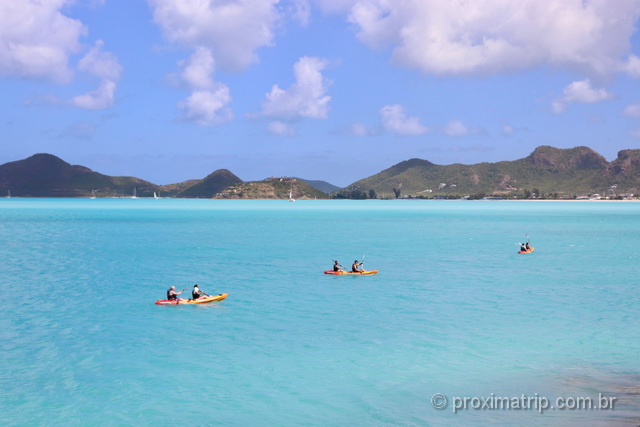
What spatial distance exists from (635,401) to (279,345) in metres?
16.5

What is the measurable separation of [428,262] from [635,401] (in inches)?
1717

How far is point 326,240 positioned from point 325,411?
73985 millimetres

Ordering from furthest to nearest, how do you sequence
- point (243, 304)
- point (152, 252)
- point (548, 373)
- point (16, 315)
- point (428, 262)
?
1. point (152, 252)
2. point (428, 262)
3. point (243, 304)
4. point (16, 315)
5. point (548, 373)

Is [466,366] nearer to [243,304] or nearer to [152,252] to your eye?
[243,304]

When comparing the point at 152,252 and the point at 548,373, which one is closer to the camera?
the point at 548,373

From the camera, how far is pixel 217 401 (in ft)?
72.7

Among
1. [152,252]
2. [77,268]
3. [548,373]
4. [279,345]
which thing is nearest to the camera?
[548,373]

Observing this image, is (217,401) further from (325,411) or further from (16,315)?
(16,315)

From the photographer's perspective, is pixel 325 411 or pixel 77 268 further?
pixel 77 268

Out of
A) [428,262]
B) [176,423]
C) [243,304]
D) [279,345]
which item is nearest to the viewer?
[176,423]

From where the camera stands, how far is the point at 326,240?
95.1 meters

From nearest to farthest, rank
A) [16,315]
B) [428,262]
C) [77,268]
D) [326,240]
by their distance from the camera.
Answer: [16,315], [77,268], [428,262], [326,240]

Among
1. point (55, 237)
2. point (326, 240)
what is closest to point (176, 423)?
point (326, 240)

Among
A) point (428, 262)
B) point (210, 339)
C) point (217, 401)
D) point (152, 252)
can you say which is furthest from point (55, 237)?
point (217, 401)
